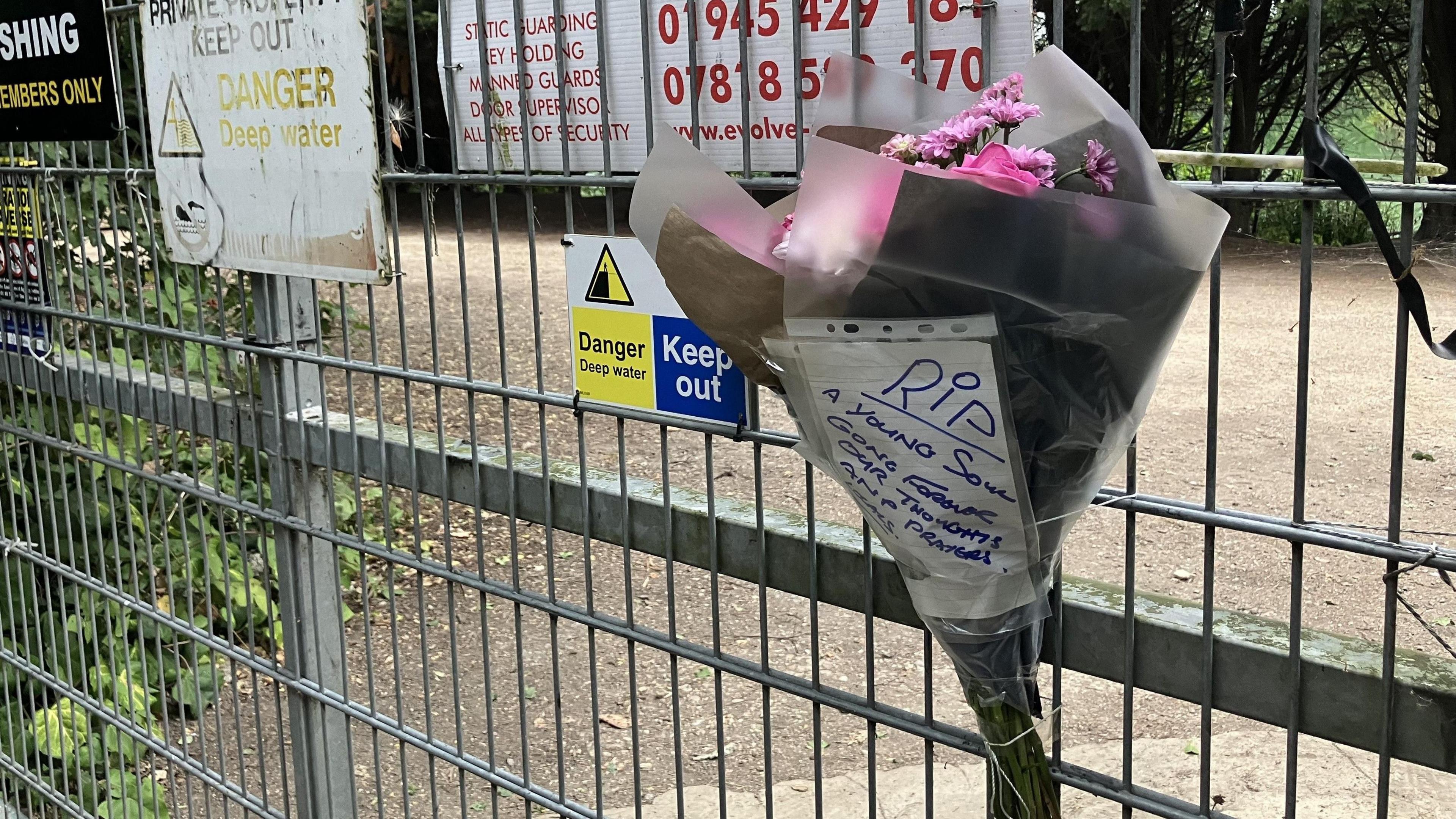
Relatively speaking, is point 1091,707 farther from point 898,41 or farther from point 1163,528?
point 898,41

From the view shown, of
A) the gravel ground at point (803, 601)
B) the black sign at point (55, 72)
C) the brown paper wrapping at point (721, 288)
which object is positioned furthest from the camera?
the gravel ground at point (803, 601)

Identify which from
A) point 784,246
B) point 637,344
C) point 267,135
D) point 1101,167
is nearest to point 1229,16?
point 1101,167

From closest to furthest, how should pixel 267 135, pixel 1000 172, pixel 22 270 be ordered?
pixel 1000 172 → pixel 267 135 → pixel 22 270

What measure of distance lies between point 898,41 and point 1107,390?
559mm

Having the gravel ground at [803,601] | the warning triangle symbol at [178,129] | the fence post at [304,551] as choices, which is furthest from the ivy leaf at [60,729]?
the warning triangle symbol at [178,129]

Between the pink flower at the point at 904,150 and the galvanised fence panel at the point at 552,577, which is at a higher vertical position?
the pink flower at the point at 904,150

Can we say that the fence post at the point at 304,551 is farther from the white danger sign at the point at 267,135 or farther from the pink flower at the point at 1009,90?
the pink flower at the point at 1009,90

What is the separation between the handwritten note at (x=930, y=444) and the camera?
1.40 metres

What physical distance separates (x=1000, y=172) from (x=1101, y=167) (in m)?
0.12

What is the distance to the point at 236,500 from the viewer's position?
9.77ft

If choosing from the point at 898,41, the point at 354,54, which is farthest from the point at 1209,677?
the point at 354,54

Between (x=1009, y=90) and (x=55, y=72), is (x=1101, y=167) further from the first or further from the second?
(x=55, y=72)

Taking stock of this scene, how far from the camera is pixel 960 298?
1.38 meters

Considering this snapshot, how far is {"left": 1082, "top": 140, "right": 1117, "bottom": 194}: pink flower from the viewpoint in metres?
1.35
